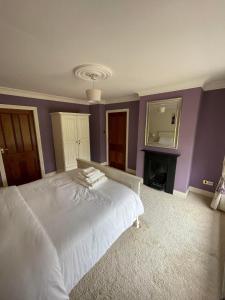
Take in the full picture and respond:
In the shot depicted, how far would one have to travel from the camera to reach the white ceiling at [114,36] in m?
0.89

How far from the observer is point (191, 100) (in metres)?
2.45

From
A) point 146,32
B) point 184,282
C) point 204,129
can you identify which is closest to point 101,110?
point 204,129

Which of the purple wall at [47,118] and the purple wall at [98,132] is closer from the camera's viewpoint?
Answer: the purple wall at [47,118]

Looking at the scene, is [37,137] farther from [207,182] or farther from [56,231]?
[207,182]

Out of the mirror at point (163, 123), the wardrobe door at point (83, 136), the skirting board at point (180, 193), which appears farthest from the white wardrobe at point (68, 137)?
the skirting board at point (180, 193)

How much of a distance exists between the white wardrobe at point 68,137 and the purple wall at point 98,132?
491 mm

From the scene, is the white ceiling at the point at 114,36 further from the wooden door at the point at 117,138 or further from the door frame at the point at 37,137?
the wooden door at the point at 117,138

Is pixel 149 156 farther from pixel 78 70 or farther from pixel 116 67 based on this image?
pixel 78 70

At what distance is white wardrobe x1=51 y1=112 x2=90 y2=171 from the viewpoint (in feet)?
11.4

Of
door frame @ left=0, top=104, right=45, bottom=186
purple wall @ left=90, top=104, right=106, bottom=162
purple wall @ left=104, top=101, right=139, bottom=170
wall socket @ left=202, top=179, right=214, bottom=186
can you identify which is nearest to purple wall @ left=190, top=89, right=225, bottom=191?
wall socket @ left=202, top=179, right=214, bottom=186

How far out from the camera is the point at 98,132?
4473mm

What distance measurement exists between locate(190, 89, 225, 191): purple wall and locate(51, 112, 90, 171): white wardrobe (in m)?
3.02

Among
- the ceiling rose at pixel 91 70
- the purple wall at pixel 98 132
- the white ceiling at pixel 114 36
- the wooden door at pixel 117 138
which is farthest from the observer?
the purple wall at pixel 98 132

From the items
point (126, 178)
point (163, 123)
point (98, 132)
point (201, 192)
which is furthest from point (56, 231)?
point (98, 132)
